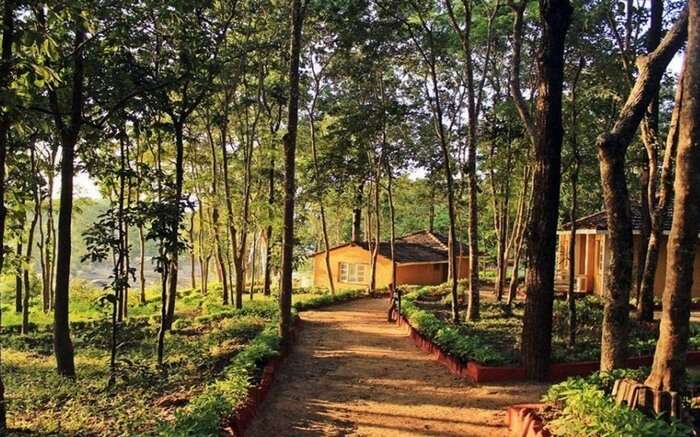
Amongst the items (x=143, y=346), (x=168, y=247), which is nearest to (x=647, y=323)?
(x=168, y=247)

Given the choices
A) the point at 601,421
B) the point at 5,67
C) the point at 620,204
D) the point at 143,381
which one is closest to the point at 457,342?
the point at 620,204

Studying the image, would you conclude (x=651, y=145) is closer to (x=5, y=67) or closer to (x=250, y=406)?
(x=250, y=406)

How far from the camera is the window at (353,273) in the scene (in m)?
32.5

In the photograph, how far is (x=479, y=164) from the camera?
2380 centimetres

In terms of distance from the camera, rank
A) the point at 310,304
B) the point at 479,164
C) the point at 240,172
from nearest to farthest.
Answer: the point at 310,304
the point at 479,164
the point at 240,172

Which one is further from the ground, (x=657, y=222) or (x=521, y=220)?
(x=521, y=220)

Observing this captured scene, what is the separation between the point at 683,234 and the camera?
5.11 metres

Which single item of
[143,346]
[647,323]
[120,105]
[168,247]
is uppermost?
[120,105]

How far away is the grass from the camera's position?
20.1 feet

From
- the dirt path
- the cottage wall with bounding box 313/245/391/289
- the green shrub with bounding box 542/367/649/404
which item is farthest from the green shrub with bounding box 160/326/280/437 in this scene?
the cottage wall with bounding box 313/245/391/289

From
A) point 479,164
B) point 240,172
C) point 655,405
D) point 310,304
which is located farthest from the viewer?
point 240,172

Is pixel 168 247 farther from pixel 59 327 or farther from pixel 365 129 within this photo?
pixel 365 129

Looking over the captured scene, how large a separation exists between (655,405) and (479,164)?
772 inches

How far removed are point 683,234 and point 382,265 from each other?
27485 millimetres
